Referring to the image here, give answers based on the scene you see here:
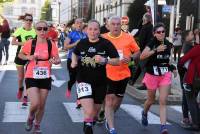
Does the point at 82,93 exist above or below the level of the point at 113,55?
below

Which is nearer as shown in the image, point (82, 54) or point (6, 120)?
point (82, 54)

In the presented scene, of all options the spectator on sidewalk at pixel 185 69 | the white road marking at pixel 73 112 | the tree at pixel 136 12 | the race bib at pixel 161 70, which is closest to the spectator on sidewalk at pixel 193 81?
the spectator on sidewalk at pixel 185 69

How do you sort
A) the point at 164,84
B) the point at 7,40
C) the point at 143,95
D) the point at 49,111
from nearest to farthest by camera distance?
1. the point at 164,84
2. the point at 49,111
3. the point at 143,95
4. the point at 7,40

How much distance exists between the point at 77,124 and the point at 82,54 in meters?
2.51

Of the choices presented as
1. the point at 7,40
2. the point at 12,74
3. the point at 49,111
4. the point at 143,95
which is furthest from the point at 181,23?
the point at 49,111

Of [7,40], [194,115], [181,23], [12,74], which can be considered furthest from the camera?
[181,23]

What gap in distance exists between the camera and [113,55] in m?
7.83

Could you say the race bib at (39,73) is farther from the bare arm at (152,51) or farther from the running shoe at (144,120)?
the running shoe at (144,120)

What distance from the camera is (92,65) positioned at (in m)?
7.62

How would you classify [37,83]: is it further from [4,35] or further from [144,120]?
[4,35]

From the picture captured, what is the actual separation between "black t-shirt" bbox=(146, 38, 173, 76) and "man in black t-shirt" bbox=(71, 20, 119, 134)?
1.46m

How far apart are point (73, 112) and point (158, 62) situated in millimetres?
2747

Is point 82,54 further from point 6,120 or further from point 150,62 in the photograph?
point 6,120

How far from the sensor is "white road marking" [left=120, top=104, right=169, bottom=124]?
35.0 feet
